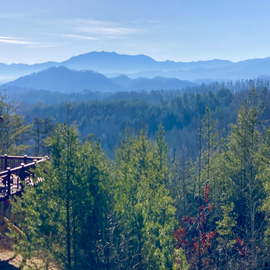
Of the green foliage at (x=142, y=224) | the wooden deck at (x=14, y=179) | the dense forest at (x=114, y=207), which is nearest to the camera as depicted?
the dense forest at (x=114, y=207)

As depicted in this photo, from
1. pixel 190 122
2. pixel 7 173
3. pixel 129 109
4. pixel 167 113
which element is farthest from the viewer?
pixel 129 109

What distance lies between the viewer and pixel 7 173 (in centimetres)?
977

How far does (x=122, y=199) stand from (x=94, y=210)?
1315 millimetres

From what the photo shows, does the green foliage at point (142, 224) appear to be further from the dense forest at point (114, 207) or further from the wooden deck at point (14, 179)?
the wooden deck at point (14, 179)

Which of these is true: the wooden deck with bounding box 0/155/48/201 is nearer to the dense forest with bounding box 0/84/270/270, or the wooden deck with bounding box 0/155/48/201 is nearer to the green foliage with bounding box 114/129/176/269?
the dense forest with bounding box 0/84/270/270

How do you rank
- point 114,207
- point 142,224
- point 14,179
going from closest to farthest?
point 114,207, point 142,224, point 14,179

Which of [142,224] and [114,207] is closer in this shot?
[114,207]

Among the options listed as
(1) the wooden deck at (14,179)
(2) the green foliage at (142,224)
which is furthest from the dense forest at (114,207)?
(1) the wooden deck at (14,179)

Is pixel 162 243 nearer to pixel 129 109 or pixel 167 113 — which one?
pixel 167 113

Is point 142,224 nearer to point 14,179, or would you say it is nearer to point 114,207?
point 114,207

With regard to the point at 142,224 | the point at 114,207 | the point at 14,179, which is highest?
the point at 14,179

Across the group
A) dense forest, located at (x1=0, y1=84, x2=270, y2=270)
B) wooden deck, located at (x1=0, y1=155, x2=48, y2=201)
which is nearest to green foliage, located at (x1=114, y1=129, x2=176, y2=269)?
dense forest, located at (x1=0, y1=84, x2=270, y2=270)

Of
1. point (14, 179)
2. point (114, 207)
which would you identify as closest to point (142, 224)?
point (114, 207)

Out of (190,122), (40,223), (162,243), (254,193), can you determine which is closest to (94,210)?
(40,223)
